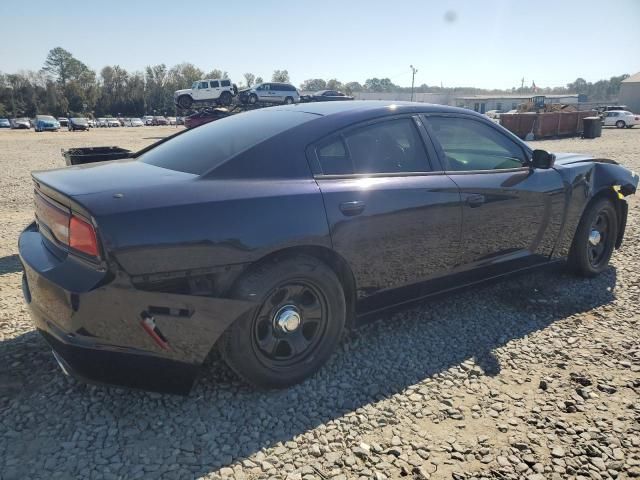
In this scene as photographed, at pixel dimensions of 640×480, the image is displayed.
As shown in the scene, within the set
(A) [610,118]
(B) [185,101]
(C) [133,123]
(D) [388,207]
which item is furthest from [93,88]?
(D) [388,207]

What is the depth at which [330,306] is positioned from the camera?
Result: 2.69 m

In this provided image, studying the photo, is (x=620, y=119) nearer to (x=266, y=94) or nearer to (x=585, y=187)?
(x=266, y=94)

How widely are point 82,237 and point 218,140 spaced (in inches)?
42.5

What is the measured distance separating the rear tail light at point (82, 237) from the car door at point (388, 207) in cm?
118

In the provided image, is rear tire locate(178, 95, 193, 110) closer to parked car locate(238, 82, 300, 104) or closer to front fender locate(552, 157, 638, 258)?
parked car locate(238, 82, 300, 104)

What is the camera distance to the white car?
36.0 metres

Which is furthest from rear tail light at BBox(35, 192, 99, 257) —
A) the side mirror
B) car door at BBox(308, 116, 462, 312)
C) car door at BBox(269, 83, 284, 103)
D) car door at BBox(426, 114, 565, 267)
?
car door at BBox(269, 83, 284, 103)

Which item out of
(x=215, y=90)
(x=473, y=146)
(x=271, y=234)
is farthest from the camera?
(x=215, y=90)

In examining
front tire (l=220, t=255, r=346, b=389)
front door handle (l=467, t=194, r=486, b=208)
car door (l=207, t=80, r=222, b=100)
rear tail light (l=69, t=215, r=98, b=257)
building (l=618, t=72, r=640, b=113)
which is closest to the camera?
A: rear tail light (l=69, t=215, r=98, b=257)

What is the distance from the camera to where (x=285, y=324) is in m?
2.55

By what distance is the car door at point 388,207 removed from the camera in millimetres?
2676

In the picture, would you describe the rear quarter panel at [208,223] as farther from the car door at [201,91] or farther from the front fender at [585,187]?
the car door at [201,91]

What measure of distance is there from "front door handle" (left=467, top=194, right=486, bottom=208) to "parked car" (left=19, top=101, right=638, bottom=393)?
0.5 inches

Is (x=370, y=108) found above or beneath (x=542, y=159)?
above
